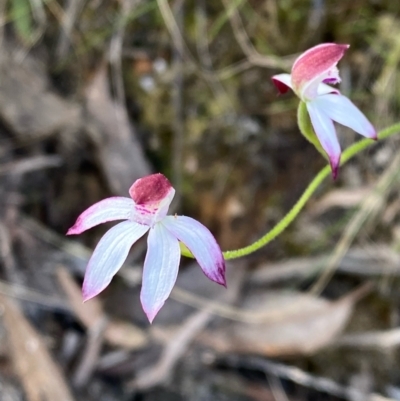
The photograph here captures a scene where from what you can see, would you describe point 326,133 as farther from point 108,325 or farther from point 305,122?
point 108,325

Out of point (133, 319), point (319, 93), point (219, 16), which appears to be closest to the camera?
point (319, 93)

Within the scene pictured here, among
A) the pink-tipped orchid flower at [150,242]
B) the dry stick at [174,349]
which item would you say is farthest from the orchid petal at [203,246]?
the dry stick at [174,349]

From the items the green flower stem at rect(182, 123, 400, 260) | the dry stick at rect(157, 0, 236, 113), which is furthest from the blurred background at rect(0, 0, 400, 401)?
the green flower stem at rect(182, 123, 400, 260)

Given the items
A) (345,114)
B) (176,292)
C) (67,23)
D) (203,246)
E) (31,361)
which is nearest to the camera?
(203,246)

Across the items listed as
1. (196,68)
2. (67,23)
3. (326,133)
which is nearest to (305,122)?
(326,133)

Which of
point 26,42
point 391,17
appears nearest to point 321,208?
point 391,17

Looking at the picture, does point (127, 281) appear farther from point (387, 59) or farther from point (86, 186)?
point (387, 59)

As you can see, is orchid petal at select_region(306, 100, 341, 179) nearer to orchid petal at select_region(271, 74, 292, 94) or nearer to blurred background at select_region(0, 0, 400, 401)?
orchid petal at select_region(271, 74, 292, 94)

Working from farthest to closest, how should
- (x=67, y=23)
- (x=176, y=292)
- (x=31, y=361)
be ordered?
(x=67, y=23)
(x=176, y=292)
(x=31, y=361)
